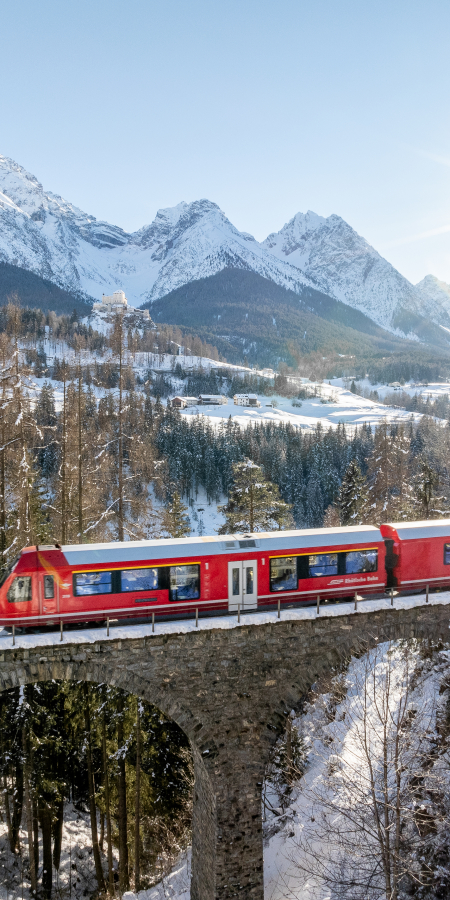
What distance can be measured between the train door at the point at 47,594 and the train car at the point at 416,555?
11.3 meters

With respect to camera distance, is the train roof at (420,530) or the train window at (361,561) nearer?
the train window at (361,561)

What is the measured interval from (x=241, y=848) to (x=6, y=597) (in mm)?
10462

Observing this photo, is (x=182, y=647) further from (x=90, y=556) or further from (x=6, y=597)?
(x=6, y=597)

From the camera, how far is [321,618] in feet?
53.7

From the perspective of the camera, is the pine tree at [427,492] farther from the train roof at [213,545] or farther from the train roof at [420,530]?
the train roof at [213,545]

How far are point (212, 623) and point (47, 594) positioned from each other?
4.95 meters

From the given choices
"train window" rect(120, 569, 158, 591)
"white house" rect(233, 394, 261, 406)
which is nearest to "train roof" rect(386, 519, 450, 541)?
"train window" rect(120, 569, 158, 591)

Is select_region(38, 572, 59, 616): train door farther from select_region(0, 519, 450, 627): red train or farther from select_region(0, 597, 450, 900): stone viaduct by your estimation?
select_region(0, 597, 450, 900): stone viaduct

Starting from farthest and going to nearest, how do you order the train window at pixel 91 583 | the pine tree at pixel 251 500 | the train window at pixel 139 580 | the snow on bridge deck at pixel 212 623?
the pine tree at pixel 251 500, the train window at pixel 139 580, the train window at pixel 91 583, the snow on bridge deck at pixel 212 623

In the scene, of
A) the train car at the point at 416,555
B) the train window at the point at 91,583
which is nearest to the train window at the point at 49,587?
the train window at the point at 91,583

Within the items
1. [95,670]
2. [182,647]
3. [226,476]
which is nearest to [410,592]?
[182,647]

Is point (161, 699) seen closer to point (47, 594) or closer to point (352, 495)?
point (47, 594)

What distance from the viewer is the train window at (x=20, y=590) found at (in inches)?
569

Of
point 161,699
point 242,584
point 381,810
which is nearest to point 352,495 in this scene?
point 242,584
